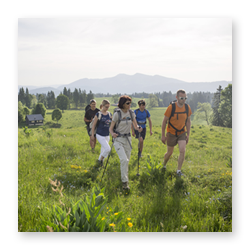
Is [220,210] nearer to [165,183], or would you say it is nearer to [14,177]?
[165,183]

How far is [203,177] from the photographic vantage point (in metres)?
5.42

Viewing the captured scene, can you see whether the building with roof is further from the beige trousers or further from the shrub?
the shrub

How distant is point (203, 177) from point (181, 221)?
8.46 feet

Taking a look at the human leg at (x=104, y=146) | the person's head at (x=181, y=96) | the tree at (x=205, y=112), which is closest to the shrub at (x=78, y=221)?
the human leg at (x=104, y=146)

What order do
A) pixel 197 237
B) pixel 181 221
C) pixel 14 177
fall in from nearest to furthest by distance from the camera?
1. pixel 197 237
2. pixel 14 177
3. pixel 181 221

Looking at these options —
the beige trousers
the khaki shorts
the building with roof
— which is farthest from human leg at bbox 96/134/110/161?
the building with roof

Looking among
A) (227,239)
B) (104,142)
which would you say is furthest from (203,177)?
(104,142)

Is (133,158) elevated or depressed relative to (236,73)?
depressed

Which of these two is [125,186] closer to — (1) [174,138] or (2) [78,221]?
(1) [174,138]

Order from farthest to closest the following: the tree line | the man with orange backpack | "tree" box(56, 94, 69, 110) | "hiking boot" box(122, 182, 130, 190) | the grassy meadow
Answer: "tree" box(56, 94, 69, 110) → the tree line → the man with orange backpack → "hiking boot" box(122, 182, 130, 190) → the grassy meadow

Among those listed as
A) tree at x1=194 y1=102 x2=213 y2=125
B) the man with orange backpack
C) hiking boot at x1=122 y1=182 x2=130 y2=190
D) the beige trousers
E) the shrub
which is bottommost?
hiking boot at x1=122 y1=182 x2=130 y2=190

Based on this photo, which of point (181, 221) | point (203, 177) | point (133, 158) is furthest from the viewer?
point (133, 158)

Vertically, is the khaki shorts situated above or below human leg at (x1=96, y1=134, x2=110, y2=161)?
above

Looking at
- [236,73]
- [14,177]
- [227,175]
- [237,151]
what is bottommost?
[227,175]
